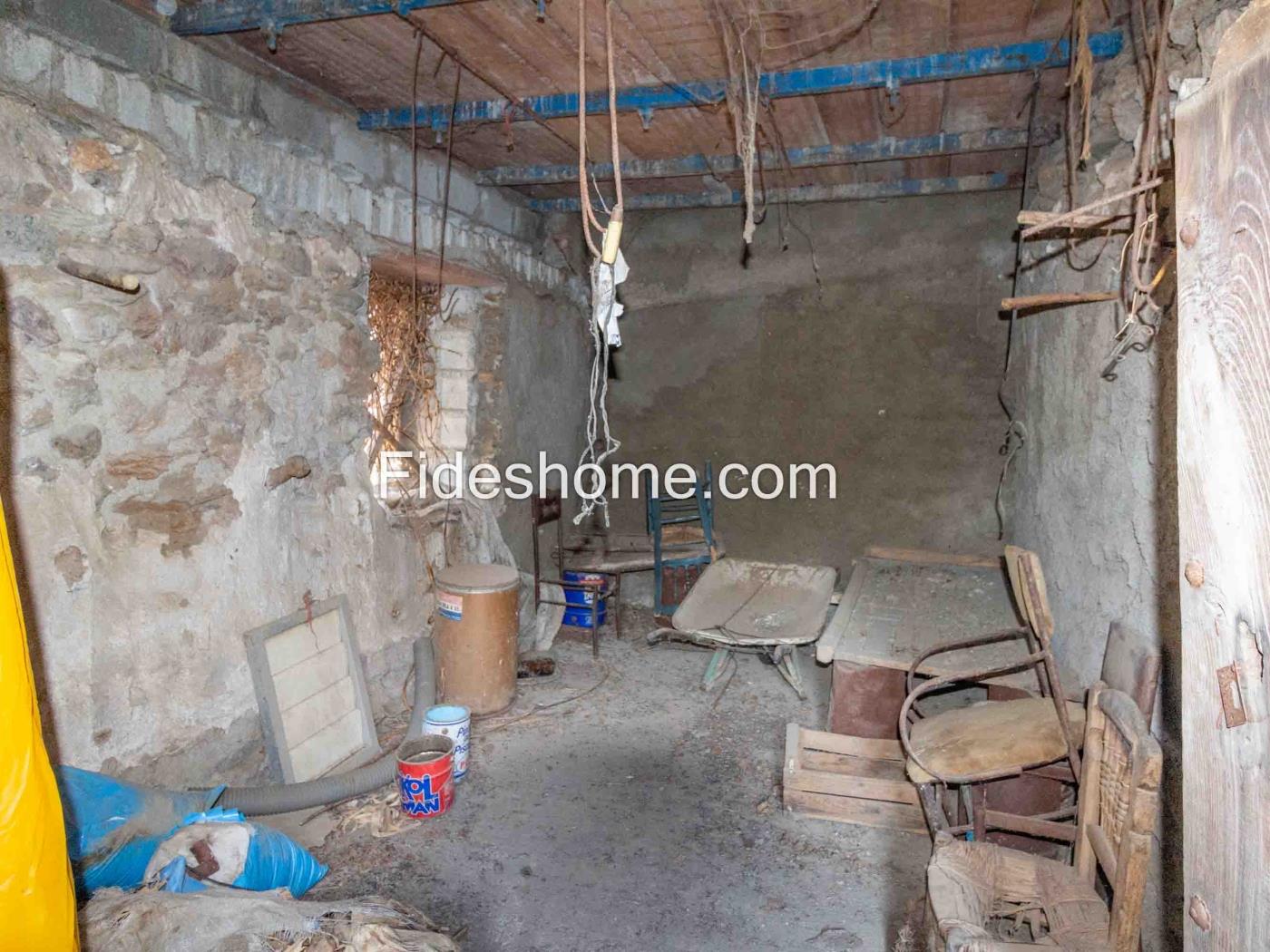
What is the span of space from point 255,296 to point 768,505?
3.64 meters

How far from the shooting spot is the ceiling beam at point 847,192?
4.54 metres

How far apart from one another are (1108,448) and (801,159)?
2.05 metres

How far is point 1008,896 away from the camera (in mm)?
1813

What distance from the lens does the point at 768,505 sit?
5574 millimetres

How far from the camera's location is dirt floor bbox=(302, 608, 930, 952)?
2322 millimetres

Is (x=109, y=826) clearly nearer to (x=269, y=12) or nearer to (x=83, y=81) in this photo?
(x=83, y=81)

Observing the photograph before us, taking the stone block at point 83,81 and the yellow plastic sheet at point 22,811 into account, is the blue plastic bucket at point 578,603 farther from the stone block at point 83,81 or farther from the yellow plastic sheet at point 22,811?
the yellow plastic sheet at point 22,811

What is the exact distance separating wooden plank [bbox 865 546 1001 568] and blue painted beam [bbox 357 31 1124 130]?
2.79 metres

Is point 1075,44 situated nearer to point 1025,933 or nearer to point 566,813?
point 1025,933

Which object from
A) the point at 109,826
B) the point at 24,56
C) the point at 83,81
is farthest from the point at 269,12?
the point at 109,826

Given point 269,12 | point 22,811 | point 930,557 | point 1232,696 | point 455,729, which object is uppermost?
point 269,12

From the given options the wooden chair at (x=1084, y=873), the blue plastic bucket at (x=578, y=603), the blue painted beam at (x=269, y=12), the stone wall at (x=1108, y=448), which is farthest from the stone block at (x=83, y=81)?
the blue plastic bucket at (x=578, y=603)

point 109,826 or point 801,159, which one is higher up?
point 801,159

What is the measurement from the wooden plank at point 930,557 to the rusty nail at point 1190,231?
416 centimetres
